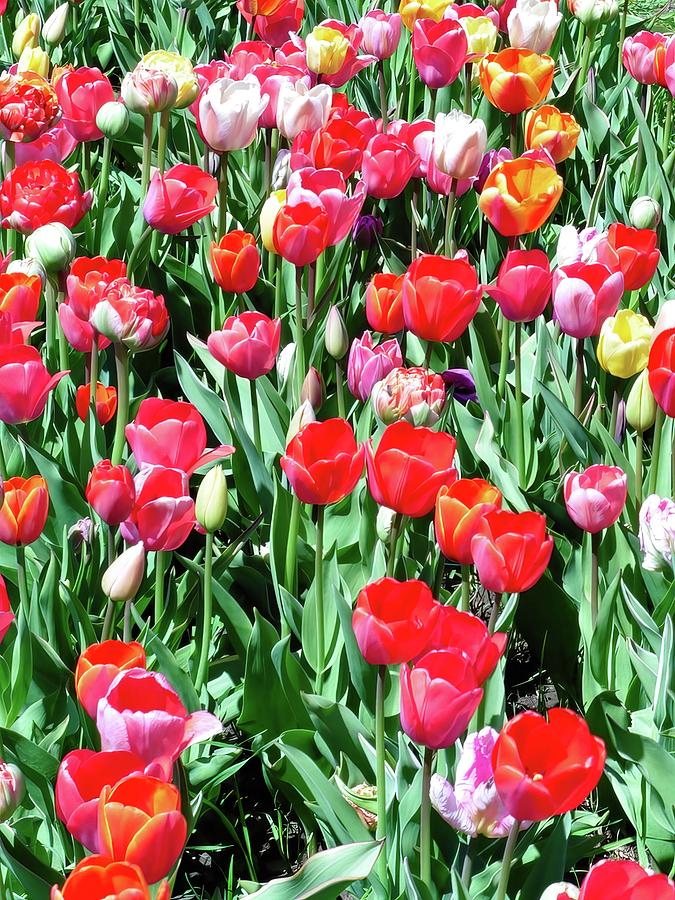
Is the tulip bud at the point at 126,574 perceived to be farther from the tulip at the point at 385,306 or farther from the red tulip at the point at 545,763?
the tulip at the point at 385,306

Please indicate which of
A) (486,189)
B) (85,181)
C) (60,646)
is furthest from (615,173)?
(60,646)

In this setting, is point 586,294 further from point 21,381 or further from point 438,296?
point 21,381

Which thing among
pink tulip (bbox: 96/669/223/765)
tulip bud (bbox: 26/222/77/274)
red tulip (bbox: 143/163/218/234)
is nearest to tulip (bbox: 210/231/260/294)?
red tulip (bbox: 143/163/218/234)

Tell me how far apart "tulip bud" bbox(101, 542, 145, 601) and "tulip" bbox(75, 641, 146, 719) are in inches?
7.7

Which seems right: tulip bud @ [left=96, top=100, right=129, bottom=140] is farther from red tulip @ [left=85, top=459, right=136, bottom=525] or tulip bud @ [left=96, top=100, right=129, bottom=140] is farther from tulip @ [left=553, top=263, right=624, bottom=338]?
red tulip @ [left=85, top=459, right=136, bottom=525]

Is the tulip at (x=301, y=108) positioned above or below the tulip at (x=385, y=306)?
above

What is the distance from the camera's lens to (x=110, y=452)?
1761 millimetres

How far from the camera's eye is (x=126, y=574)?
1146 mm

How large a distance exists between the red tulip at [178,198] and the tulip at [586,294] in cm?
62

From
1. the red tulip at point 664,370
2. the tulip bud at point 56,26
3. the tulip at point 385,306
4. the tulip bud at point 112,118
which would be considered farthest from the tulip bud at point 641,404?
the tulip bud at point 56,26

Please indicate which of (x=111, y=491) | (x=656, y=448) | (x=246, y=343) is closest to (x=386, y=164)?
(x=246, y=343)

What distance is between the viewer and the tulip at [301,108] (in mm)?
1949

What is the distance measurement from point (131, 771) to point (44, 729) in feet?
1.62

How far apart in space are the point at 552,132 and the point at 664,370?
92 centimetres
